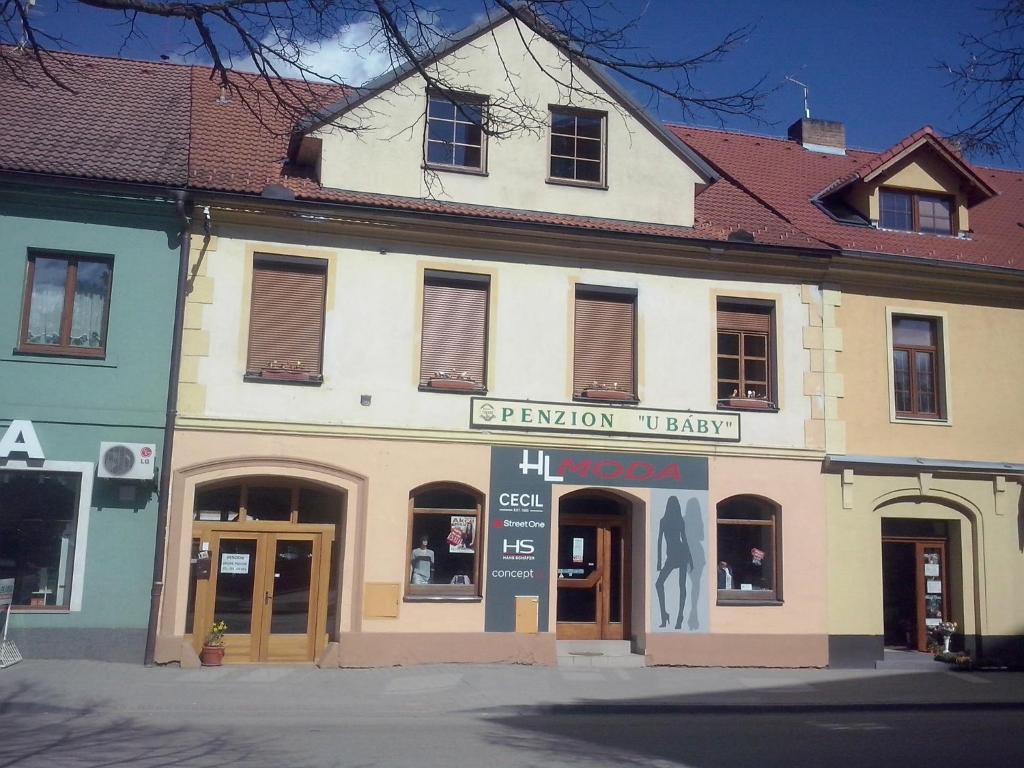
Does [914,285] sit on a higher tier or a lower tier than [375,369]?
higher

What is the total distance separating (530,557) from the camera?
1614cm

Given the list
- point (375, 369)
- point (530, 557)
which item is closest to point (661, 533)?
point (530, 557)

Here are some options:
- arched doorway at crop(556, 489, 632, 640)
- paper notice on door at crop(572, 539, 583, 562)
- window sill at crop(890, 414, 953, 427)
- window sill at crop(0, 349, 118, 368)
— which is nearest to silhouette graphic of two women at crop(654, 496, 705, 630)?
arched doorway at crop(556, 489, 632, 640)

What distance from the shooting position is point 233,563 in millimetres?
15539

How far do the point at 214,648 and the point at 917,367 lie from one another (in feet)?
41.4

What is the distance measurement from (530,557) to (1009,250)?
11.0 metres

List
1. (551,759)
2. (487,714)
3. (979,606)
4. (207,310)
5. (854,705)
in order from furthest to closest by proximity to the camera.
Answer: (979,606) < (207,310) < (854,705) < (487,714) < (551,759)

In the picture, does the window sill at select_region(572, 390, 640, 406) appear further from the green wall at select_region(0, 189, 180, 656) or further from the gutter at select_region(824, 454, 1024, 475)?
the green wall at select_region(0, 189, 180, 656)

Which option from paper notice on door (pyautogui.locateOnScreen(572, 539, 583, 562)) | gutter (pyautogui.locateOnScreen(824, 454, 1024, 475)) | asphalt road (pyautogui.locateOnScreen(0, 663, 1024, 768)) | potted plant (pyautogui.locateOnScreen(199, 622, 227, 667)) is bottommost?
asphalt road (pyautogui.locateOnScreen(0, 663, 1024, 768))

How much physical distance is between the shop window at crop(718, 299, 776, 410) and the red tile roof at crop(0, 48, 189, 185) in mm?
9136

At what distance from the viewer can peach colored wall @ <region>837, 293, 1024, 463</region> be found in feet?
58.2

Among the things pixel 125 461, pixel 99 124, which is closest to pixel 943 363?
pixel 125 461

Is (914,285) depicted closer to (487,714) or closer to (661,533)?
(661,533)

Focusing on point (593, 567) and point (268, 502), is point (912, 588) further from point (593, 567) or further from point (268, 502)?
point (268, 502)
